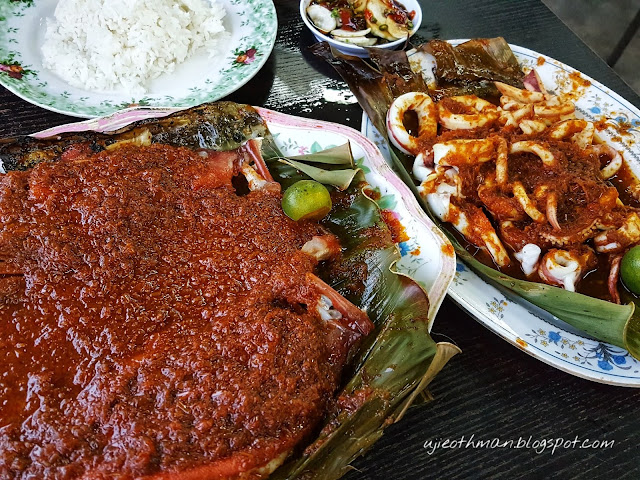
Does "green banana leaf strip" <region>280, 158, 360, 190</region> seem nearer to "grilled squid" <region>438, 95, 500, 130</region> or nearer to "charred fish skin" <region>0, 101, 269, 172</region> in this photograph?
"charred fish skin" <region>0, 101, 269, 172</region>

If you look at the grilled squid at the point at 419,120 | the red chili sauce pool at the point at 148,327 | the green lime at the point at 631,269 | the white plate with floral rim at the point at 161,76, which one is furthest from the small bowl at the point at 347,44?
the green lime at the point at 631,269

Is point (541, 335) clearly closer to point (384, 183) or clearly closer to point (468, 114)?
point (384, 183)

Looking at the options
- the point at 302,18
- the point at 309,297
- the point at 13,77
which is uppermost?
the point at 302,18

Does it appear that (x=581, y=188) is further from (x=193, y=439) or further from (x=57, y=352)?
(x=57, y=352)

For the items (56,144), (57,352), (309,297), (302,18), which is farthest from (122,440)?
(302,18)

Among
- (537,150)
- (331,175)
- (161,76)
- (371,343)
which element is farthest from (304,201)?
(161,76)

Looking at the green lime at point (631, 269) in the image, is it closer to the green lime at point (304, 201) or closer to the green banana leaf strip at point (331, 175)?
the green banana leaf strip at point (331, 175)
